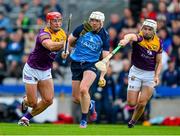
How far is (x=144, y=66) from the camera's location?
20734 mm

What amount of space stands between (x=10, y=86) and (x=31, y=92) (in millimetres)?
7823

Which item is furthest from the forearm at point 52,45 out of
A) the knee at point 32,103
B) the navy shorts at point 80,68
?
the knee at point 32,103

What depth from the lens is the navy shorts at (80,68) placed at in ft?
65.0

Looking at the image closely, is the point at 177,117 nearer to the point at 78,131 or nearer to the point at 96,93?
the point at 96,93

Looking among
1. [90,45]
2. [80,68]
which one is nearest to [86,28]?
[90,45]

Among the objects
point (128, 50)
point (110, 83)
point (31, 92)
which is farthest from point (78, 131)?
point (128, 50)

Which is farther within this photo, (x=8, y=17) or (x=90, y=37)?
(x=8, y=17)

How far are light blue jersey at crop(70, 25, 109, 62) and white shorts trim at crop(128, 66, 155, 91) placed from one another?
4.03 feet

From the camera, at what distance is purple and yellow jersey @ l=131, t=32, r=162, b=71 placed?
67.1ft

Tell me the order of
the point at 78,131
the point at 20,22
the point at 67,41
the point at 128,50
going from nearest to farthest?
the point at 78,131 < the point at 67,41 < the point at 128,50 < the point at 20,22

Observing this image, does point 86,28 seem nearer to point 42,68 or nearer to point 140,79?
point 42,68

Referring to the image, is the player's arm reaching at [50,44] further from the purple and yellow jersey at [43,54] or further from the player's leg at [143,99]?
the player's leg at [143,99]

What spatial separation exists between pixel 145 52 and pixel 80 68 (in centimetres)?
166

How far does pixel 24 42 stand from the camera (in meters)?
28.9
